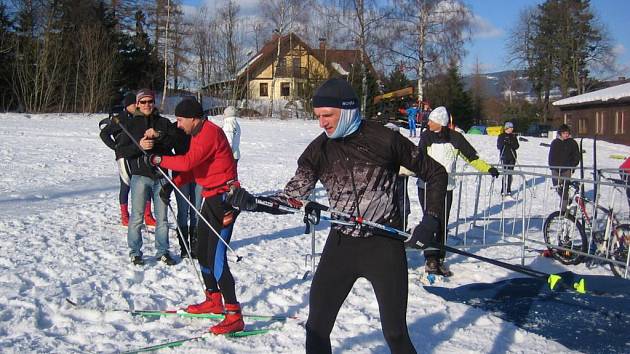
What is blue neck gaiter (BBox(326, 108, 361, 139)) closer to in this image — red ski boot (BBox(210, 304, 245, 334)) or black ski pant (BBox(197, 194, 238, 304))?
black ski pant (BBox(197, 194, 238, 304))

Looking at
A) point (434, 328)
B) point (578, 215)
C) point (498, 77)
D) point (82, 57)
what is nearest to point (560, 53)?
point (498, 77)

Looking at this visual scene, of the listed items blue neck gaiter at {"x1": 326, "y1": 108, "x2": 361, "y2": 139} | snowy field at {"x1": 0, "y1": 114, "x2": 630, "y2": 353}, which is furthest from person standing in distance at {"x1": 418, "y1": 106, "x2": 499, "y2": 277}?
blue neck gaiter at {"x1": 326, "y1": 108, "x2": 361, "y2": 139}

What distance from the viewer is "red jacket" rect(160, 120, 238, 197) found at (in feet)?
15.1

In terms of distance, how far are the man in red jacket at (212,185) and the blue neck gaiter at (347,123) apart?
1.60m

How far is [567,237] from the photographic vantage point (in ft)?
24.8

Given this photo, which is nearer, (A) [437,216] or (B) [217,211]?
(A) [437,216]

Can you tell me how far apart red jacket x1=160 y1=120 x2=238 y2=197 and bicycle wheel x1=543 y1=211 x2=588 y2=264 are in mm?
4786

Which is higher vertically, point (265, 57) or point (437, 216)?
point (265, 57)

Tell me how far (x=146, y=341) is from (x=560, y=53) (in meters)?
51.8

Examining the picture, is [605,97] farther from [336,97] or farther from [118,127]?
[336,97]

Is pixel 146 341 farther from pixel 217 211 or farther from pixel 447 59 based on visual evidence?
pixel 447 59

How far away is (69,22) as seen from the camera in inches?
1554

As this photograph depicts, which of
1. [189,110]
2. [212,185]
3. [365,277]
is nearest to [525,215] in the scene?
[212,185]

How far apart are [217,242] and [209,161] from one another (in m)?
0.67
